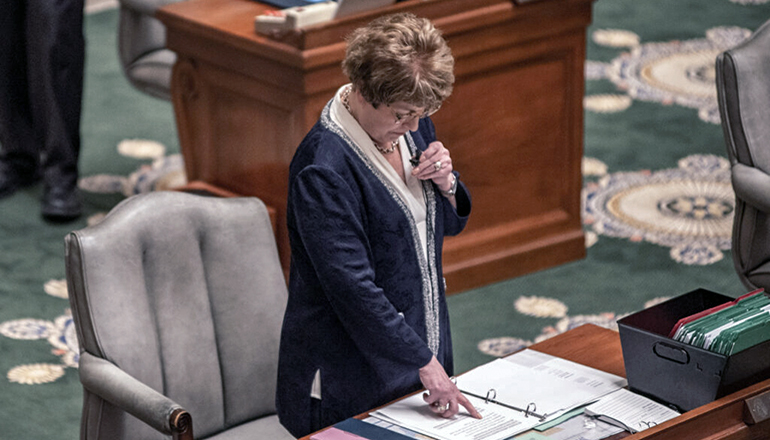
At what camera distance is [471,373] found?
2.37m

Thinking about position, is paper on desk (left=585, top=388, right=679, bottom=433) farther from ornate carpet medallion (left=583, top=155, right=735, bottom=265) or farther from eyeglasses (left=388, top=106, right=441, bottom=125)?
ornate carpet medallion (left=583, top=155, right=735, bottom=265)

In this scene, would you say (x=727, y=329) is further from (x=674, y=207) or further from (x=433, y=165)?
(x=674, y=207)

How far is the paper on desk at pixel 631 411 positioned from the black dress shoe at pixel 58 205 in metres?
3.11

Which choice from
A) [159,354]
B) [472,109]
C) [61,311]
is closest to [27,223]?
[61,311]

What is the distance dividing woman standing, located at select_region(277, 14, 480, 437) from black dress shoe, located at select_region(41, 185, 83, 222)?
2.66 m

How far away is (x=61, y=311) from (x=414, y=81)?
2.45m

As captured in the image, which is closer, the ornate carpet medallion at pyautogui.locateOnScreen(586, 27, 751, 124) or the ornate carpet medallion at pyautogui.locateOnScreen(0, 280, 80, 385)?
the ornate carpet medallion at pyautogui.locateOnScreen(0, 280, 80, 385)

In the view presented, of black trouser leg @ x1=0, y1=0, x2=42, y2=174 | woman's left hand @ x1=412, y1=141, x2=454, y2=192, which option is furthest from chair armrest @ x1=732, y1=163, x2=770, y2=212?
black trouser leg @ x1=0, y1=0, x2=42, y2=174

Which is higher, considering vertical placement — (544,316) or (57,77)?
(57,77)

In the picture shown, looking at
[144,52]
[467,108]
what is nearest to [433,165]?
[467,108]

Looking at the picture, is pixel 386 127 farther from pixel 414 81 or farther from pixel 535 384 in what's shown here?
pixel 535 384

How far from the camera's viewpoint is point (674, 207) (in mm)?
4887

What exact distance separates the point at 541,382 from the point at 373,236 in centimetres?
45

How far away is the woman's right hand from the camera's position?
2.16 metres
